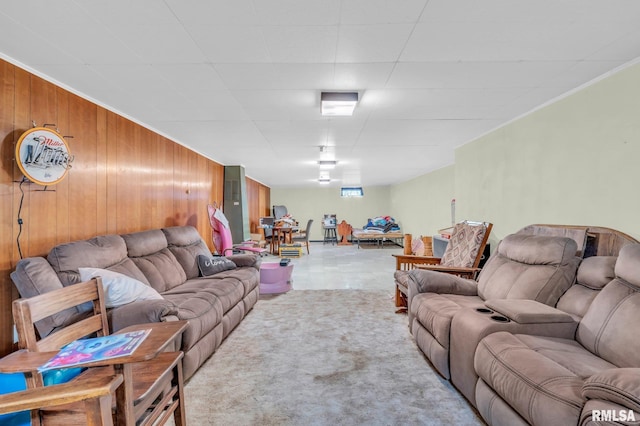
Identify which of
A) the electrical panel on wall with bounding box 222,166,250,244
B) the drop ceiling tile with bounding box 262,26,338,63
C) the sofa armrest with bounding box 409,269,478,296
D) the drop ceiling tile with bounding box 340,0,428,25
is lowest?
the sofa armrest with bounding box 409,269,478,296

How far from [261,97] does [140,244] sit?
6.06 feet

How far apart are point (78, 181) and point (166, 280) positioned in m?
1.15

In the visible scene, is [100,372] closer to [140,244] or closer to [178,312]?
[178,312]

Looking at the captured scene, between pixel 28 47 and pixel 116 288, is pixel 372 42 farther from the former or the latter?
pixel 116 288

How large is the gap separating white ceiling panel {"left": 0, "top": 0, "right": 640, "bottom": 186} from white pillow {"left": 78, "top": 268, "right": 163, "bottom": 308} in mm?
1457

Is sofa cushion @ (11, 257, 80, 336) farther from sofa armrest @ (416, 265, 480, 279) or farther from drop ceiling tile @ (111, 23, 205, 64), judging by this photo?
sofa armrest @ (416, 265, 480, 279)

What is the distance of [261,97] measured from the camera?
265cm

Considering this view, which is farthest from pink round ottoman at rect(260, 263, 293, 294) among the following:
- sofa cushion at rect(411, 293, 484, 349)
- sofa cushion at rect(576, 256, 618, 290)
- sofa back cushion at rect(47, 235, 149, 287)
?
sofa cushion at rect(576, 256, 618, 290)

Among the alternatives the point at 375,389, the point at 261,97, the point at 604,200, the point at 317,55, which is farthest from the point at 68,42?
the point at 604,200

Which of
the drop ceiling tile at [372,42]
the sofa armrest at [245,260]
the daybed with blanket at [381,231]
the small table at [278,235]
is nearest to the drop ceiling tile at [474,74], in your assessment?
the drop ceiling tile at [372,42]

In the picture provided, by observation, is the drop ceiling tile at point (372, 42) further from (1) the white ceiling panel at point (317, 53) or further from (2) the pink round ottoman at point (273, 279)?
(2) the pink round ottoman at point (273, 279)

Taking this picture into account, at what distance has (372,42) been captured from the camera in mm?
1815

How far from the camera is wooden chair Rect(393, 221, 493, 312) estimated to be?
312 cm

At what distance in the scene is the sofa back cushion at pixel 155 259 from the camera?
109 inches
